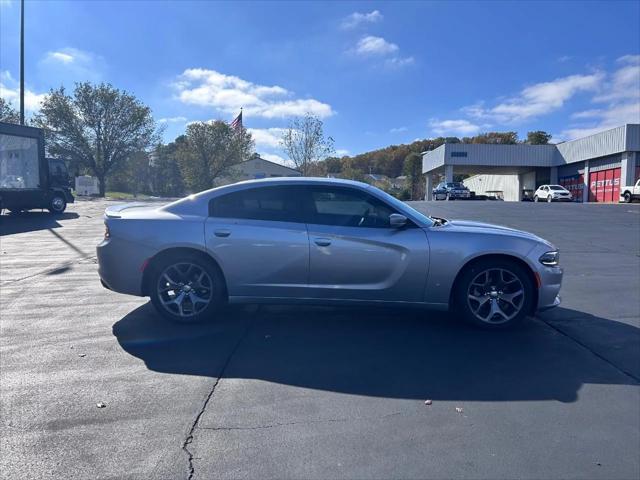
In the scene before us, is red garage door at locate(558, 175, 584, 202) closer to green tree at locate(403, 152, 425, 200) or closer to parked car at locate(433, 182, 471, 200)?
parked car at locate(433, 182, 471, 200)

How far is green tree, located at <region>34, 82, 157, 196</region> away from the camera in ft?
165

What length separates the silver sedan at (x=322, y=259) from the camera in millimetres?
5324

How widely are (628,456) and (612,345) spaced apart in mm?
2168

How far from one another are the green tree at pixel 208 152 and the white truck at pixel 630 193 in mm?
35311

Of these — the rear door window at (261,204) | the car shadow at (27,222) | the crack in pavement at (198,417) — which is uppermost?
the rear door window at (261,204)

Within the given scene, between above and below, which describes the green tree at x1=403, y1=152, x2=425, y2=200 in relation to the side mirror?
above

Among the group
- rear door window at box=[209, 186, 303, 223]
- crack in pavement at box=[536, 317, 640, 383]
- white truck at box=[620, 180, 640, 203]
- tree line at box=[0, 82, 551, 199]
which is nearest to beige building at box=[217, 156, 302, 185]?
tree line at box=[0, 82, 551, 199]

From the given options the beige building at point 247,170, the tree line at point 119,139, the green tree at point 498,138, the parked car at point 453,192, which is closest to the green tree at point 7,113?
the tree line at point 119,139

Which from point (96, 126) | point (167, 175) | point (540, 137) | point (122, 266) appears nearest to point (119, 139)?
point (96, 126)

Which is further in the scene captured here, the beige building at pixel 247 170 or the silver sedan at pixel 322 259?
the beige building at pixel 247 170

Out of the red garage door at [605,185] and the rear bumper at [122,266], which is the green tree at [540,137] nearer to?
the red garage door at [605,185]

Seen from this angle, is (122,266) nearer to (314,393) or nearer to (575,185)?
(314,393)

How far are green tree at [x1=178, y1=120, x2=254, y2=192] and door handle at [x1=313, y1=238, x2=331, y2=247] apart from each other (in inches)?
2021

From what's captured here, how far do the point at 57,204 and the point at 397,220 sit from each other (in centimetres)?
2110
